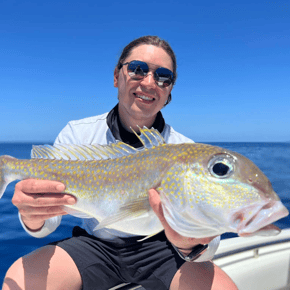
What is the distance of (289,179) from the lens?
14273 millimetres

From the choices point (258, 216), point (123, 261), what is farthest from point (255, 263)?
point (258, 216)

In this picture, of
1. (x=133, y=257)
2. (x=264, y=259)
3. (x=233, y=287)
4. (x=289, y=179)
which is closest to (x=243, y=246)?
(x=264, y=259)

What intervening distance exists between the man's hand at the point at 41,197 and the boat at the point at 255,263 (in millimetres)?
2798

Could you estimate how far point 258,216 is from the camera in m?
1.54

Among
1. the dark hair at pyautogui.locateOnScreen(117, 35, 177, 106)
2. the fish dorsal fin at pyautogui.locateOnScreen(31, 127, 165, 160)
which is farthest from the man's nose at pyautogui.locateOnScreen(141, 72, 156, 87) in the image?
the fish dorsal fin at pyautogui.locateOnScreen(31, 127, 165, 160)

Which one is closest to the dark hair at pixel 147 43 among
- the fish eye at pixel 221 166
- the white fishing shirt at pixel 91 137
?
the white fishing shirt at pixel 91 137

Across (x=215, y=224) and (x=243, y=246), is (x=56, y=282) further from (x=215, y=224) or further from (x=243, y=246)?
(x=243, y=246)

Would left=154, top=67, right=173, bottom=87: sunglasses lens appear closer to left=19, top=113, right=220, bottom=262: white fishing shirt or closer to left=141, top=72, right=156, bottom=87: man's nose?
left=141, top=72, right=156, bottom=87: man's nose

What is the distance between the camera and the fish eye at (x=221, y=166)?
1738 millimetres

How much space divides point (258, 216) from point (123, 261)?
75.2 inches

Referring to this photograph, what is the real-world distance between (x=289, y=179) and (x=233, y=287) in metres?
13.9

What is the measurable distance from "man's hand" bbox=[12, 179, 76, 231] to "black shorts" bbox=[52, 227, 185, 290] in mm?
837

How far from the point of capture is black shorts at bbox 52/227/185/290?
2.83m

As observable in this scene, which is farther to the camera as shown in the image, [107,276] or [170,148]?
[107,276]
